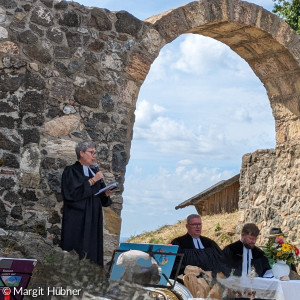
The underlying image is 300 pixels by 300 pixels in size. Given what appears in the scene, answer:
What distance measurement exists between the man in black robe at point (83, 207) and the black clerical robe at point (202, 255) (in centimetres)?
83

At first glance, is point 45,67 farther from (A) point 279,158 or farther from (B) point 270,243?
(A) point 279,158

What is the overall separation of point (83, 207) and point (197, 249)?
4.25 ft

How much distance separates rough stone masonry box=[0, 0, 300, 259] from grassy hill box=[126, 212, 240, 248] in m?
4.06

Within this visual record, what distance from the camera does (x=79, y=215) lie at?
23.0 ft

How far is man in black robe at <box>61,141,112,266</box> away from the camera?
6.90 meters

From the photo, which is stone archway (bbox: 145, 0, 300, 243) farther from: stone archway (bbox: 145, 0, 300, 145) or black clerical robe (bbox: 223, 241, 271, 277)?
black clerical robe (bbox: 223, 241, 271, 277)

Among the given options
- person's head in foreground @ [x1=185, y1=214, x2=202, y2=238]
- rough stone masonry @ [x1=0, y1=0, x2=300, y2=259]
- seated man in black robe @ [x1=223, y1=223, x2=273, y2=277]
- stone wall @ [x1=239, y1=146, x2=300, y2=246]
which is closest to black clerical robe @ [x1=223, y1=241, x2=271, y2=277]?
seated man in black robe @ [x1=223, y1=223, x2=273, y2=277]

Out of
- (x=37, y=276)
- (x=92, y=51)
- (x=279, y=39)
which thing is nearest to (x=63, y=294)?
(x=37, y=276)

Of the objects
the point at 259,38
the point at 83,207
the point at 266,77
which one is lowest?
the point at 83,207

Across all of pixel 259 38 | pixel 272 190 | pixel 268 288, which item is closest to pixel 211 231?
pixel 272 190

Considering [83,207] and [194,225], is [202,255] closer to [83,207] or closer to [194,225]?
[194,225]

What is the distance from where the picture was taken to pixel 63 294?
12.9 feet

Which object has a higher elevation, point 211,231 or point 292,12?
point 292,12

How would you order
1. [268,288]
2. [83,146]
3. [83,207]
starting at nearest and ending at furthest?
[268,288]
[83,207]
[83,146]
